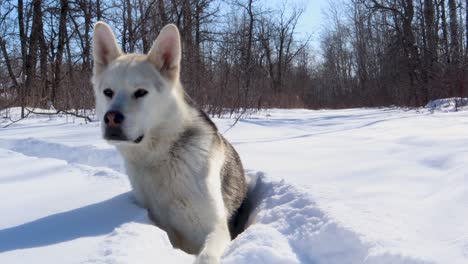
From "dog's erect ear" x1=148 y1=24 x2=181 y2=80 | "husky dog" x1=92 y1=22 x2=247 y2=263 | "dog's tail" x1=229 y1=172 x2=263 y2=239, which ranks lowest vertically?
"dog's tail" x1=229 y1=172 x2=263 y2=239

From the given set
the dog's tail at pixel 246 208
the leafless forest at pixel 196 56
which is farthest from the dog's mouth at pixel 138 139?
the leafless forest at pixel 196 56

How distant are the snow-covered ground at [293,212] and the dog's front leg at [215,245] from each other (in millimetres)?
67

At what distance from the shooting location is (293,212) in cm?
247

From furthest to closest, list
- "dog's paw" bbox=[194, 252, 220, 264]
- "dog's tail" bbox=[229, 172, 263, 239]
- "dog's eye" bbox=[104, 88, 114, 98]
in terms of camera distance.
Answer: "dog's tail" bbox=[229, 172, 263, 239] < "dog's eye" bbox=[104, 88, 114, 98] < "dog's paw" bbox=[194, 252, 220, 264]

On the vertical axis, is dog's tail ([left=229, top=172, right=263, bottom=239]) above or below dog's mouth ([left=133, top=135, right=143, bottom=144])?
below

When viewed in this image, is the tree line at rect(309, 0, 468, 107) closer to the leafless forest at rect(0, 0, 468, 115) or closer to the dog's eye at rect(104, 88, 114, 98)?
the leafless forest at rect(0, 0, 468, 115)

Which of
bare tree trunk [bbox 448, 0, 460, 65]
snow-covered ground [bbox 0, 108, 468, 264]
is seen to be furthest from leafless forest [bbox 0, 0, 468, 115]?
snow-covered ground [bbox 0, 108, 468, 264]

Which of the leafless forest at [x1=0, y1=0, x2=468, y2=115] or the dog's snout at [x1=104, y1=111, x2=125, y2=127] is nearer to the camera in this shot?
the dog's snout at [x1=104, y1=111, x2=125, y2=127]

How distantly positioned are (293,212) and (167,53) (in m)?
1.48

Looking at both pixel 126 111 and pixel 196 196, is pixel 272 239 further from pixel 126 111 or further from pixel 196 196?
pixel 126 111

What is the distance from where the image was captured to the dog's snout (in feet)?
7.96

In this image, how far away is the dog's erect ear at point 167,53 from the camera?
9.53ft

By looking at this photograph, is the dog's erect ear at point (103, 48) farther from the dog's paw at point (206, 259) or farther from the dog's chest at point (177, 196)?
the dog's paw at point (206, 259)

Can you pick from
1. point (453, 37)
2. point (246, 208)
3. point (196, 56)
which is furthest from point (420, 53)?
point (246, 208)
